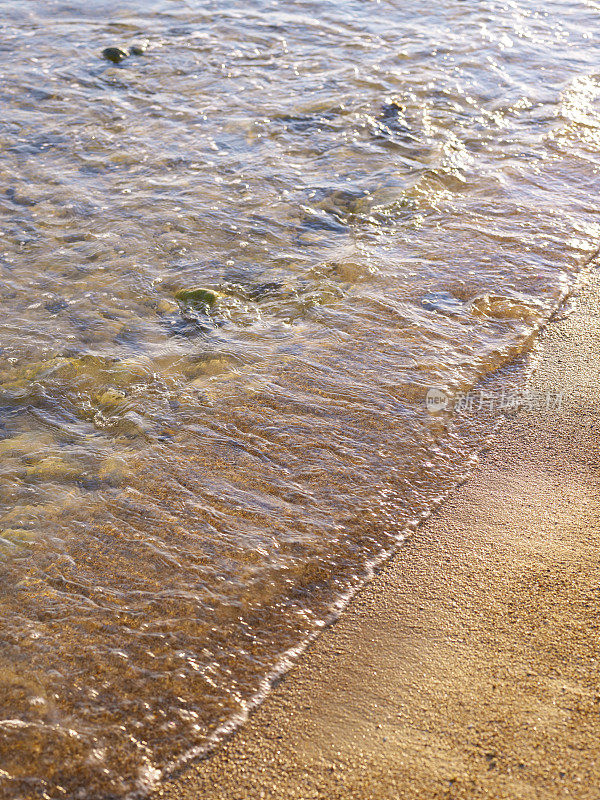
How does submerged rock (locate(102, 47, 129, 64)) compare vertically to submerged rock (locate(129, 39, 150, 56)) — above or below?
below

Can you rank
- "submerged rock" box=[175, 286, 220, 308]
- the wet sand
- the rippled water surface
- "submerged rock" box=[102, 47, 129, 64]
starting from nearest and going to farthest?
1. the wet sand
2. the rippled water surface
3. "submerged rock" box=[175, 286, 220, 308]
4. "submerged rock" box=[102, 47, 129, 64]

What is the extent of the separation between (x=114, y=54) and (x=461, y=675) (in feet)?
25.8

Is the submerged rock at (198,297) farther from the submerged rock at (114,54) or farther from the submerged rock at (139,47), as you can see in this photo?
the submerged rock at (139,47)

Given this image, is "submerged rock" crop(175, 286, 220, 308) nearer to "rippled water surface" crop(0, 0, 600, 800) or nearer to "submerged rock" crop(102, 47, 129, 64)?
"rippled water surface" crop(0, 0, 600, 800)

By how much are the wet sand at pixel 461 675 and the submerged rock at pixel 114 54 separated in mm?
6959

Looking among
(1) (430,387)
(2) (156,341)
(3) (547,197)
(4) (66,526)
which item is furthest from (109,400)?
(3) (547,197)

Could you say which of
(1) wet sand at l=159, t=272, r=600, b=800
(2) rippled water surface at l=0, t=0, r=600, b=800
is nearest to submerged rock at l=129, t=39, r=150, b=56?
(2) rippled water surface at l=0, t=0, r=600, b=800

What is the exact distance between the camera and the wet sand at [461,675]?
2.17 m

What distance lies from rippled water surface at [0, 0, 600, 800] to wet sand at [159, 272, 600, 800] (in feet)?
0.51

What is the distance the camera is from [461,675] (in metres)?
2.45

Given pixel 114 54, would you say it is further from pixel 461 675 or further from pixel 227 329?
pixel 461 675

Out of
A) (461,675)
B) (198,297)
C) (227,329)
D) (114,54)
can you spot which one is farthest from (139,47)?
(461,675)

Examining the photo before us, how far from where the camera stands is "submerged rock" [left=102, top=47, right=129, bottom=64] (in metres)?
8.01

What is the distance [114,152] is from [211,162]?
86 cm
